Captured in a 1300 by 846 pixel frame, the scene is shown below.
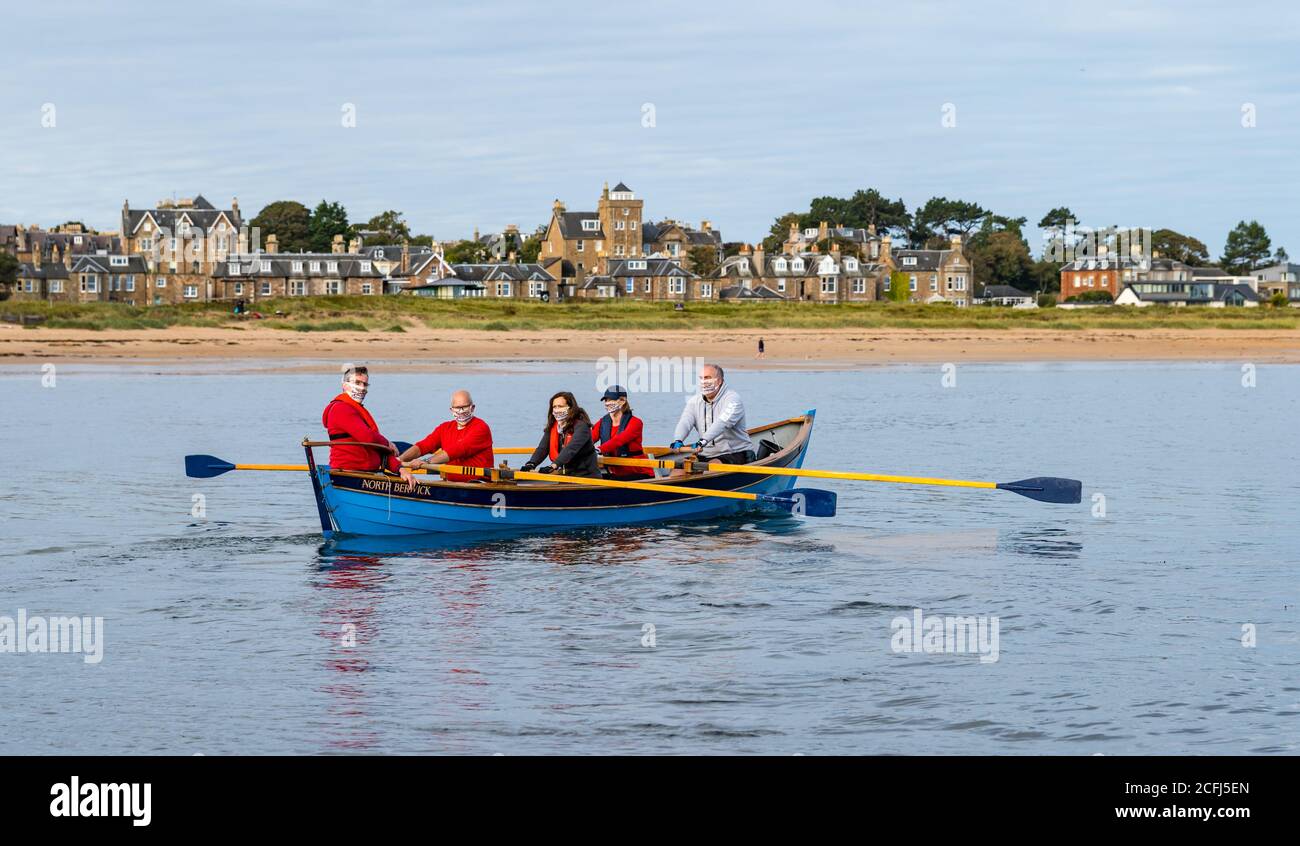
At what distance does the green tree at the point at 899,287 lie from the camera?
116312mm

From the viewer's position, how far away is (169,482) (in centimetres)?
2227

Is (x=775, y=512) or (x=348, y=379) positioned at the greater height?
(x=348, y=379)

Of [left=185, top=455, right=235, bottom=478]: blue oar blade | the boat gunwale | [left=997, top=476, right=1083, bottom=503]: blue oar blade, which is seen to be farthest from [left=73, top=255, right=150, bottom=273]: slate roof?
[left=997, top=476, right=1083, bottom=503]: blue oar blade

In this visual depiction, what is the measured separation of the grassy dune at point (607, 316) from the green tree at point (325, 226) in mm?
52689

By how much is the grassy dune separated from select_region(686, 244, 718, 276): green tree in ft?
134

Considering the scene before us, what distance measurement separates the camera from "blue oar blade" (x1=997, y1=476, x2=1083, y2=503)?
680 inches

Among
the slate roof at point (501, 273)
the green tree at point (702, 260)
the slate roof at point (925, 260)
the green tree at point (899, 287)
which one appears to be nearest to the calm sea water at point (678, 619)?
the slate roof at point (501, 273)

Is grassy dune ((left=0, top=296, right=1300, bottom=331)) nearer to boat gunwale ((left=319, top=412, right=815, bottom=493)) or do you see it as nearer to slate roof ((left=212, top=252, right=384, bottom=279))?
slate roof ((left=212, top=252, right=384, bottom=279))

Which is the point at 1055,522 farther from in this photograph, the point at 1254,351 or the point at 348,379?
the point at 1254,351

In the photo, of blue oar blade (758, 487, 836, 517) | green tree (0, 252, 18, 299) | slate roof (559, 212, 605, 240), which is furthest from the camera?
slate roof (559, 212, 605, 240)

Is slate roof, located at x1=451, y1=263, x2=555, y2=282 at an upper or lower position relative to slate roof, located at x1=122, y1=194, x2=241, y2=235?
lower
